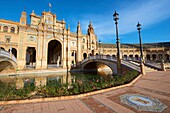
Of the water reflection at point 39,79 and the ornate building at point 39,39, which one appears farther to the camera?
the ornate building at point 39,39

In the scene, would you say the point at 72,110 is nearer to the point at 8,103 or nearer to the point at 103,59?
the point at 8,103

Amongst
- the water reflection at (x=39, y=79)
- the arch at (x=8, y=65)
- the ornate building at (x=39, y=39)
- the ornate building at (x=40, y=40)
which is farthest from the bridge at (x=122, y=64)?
the arch at (x=8, y=65)

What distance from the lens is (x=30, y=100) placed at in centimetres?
493

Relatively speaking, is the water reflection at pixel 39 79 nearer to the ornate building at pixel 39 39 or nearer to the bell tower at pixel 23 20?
the ornate building at pixel 39 39

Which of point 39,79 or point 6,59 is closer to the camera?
point 39,79

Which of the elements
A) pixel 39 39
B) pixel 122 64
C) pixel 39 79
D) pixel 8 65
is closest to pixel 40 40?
pixel 39 39

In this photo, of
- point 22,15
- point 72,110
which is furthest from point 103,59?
point 22,15

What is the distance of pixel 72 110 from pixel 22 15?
34.6m

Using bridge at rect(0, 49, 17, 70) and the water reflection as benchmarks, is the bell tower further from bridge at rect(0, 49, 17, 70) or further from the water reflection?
the water reflection

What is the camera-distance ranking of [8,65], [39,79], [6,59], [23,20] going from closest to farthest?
1. [39,79]
2. [6,59]
3. [8,65]
4. [23,20]

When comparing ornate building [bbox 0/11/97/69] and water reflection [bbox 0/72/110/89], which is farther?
ornate building [bbox 0/11/97/69]

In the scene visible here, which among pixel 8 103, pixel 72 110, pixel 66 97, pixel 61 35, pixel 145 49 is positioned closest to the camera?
pixel 72 110

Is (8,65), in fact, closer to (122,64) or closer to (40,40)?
(40,40)

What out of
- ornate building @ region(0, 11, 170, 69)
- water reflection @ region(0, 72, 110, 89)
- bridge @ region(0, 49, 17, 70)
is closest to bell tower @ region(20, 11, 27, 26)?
ornate building @ region(0, 11, 170, 69)
